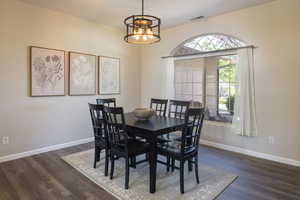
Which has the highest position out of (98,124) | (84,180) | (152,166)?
(98,124)

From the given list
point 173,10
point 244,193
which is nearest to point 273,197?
point 244,193

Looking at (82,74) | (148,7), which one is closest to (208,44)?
(148,7)

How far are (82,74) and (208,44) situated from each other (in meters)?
2.89

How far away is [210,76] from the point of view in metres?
4.45

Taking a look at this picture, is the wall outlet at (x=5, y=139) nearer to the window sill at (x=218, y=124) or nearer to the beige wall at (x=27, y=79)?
the beige wall at (x=27, y=79)

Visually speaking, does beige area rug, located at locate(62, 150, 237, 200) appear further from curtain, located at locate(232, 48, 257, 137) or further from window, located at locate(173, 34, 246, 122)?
window, located at locate(173, 34, 246, 122)

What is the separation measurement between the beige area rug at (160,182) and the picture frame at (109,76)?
6.56 feet

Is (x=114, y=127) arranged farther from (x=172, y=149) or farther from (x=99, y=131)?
(x=172, y=149)

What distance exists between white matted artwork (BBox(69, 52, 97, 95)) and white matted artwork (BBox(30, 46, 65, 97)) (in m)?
0.19

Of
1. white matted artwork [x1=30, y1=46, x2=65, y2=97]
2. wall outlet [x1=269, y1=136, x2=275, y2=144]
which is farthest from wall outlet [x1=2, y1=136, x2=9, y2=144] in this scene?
wall outlet [x1=269, y1=136, x2=275, y2=144]

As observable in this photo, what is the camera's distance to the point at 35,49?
11.8 feet

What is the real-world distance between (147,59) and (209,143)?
2816mm

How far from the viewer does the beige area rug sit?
231 cm

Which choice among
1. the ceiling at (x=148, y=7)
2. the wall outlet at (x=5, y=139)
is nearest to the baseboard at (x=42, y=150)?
the wall outlet at (x=5, y=139)
